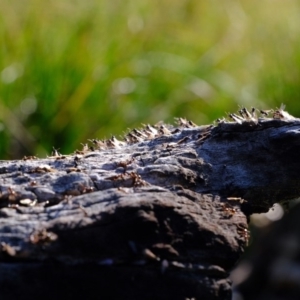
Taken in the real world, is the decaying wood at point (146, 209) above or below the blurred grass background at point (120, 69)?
below

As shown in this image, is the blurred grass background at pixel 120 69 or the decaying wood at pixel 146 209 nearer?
the decaying wood at pixel 146 209

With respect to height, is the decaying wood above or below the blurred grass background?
below

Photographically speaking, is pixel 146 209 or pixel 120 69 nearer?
pixel 146 209

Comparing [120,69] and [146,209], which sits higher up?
[120,69]

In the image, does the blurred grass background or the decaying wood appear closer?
the decaying wood
